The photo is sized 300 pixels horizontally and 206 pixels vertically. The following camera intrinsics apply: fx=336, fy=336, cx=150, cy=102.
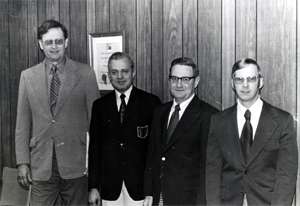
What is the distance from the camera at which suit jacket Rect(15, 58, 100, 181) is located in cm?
255

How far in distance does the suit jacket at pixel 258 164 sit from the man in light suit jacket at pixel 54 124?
1.06 m

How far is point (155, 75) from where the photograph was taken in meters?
2.64

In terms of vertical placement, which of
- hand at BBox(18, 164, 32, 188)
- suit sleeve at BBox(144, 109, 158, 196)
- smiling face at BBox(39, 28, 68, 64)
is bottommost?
hand at BBox(18, 164, 32, 188)

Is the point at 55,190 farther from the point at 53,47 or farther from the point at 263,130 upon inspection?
the point at 263,130

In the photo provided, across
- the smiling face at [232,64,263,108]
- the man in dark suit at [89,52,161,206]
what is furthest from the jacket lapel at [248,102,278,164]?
the man in dark suit at [89,52,161,206]

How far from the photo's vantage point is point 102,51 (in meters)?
2.87

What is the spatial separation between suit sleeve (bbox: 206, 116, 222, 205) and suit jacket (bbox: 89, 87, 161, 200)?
497 millimetres

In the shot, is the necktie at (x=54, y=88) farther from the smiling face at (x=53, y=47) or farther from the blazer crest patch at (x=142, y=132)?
the blazer crest patch at (x=142, y=132)

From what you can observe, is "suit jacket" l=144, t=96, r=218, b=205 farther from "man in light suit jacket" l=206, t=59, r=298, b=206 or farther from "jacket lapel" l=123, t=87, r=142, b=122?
"jacket lapel" l=123, t=87, r=142, b=122

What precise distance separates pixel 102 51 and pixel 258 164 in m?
1.62

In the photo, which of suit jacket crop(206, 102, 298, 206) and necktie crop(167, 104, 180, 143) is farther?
necktie crop(167, 104, 180, 143)

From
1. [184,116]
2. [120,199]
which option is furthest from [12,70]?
[184,116]

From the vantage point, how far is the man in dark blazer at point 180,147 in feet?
6.89

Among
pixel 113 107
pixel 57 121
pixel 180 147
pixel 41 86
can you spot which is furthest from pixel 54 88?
pixel 180 147
